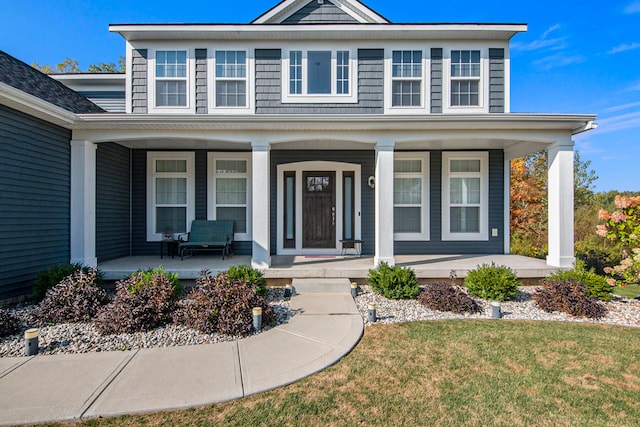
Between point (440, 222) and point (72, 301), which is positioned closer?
point (72, 301)

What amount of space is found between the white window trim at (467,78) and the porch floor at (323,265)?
350 centimetres

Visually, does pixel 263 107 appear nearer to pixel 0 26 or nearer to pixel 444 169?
pixel 444 169

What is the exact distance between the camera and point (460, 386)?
2861mm

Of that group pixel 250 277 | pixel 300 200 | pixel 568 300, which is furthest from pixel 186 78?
pixel 568 300

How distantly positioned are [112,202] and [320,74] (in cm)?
551

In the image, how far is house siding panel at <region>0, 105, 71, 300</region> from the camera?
4.67 metres

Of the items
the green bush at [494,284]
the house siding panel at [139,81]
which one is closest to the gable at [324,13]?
the house siding panel at [139,81]

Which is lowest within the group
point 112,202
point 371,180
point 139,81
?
point 112,202

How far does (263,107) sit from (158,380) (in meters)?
6.15

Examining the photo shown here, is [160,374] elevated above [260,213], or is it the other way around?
[260,213]

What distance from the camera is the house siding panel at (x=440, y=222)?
773 cm

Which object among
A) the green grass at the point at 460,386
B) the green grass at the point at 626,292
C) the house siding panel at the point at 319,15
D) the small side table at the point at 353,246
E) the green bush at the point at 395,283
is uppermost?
the house siding panel at the point at 319,15

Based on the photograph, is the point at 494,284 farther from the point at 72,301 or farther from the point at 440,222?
the point at 72,301

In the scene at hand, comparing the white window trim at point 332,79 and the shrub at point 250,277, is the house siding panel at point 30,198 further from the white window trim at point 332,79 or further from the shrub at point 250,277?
the white window trim at point 332,79
